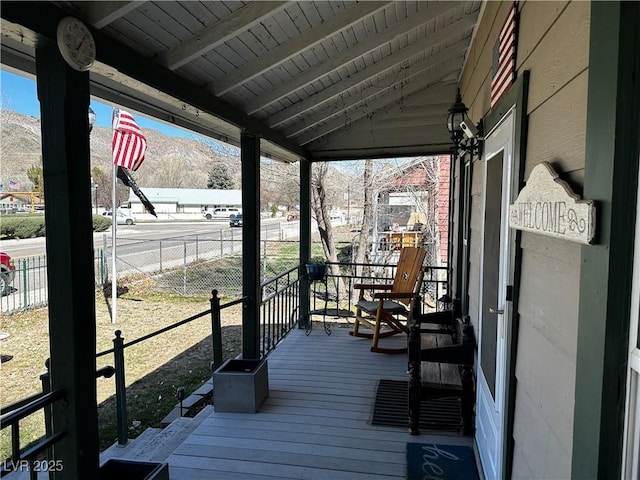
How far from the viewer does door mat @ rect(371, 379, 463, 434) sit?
269 centimetres

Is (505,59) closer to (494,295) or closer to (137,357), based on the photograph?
(494,295)

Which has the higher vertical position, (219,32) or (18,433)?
(219,32)

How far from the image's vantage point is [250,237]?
10.5 ft

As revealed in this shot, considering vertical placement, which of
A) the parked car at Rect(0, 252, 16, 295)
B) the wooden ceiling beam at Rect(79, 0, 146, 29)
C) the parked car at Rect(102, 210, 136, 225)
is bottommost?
the parked car at Rect(0, 252, 16, 295)

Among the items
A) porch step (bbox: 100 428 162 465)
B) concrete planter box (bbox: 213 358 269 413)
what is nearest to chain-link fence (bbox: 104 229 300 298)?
concrete planter box (bbox: 213 358 269 413)

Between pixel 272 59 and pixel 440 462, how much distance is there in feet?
8.39

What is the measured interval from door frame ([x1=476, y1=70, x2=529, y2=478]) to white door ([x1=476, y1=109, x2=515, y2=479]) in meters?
0.05

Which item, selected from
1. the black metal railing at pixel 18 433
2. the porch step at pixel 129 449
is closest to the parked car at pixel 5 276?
the porch step at pixel 129 449

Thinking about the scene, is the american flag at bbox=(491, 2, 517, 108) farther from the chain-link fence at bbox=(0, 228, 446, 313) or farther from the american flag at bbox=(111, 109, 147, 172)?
the chain-link fence at bbox=(0, 228, 446, 313)

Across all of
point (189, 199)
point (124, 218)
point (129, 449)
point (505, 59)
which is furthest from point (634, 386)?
point (189, 199)

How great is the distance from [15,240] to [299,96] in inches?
527

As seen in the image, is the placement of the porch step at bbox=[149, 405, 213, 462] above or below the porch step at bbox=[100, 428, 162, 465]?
above

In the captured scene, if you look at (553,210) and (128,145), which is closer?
(553,210)

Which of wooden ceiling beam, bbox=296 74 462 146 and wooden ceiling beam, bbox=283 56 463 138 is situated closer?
wooden ceiling beam, bbox=283 56 463 138
